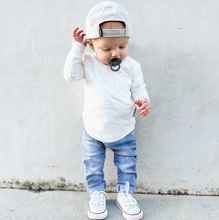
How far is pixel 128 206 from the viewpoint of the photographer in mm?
1339

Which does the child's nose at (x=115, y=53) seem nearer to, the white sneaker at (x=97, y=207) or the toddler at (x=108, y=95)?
the toddler at (x=108, y=95)

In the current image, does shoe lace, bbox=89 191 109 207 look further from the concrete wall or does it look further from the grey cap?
the grey cap

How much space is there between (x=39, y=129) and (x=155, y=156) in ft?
2.56

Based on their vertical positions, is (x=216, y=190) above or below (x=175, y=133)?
below

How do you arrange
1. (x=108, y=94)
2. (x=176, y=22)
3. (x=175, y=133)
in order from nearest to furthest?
(x=108, y=94), (x=176, y=22), (x=175, y=133)

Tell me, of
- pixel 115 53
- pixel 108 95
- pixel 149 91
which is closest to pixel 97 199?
pixel 108 95

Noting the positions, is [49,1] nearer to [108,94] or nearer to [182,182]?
[108,94]

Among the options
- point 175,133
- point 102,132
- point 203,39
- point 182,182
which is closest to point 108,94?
point 102,132

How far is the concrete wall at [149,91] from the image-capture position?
1.41 m

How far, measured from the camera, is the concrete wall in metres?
1.41

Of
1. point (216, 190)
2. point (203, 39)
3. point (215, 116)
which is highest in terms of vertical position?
point (203, 39)

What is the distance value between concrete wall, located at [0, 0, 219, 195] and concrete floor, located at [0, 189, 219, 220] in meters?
0.07

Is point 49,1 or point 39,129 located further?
point 39,129

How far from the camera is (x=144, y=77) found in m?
1.45
